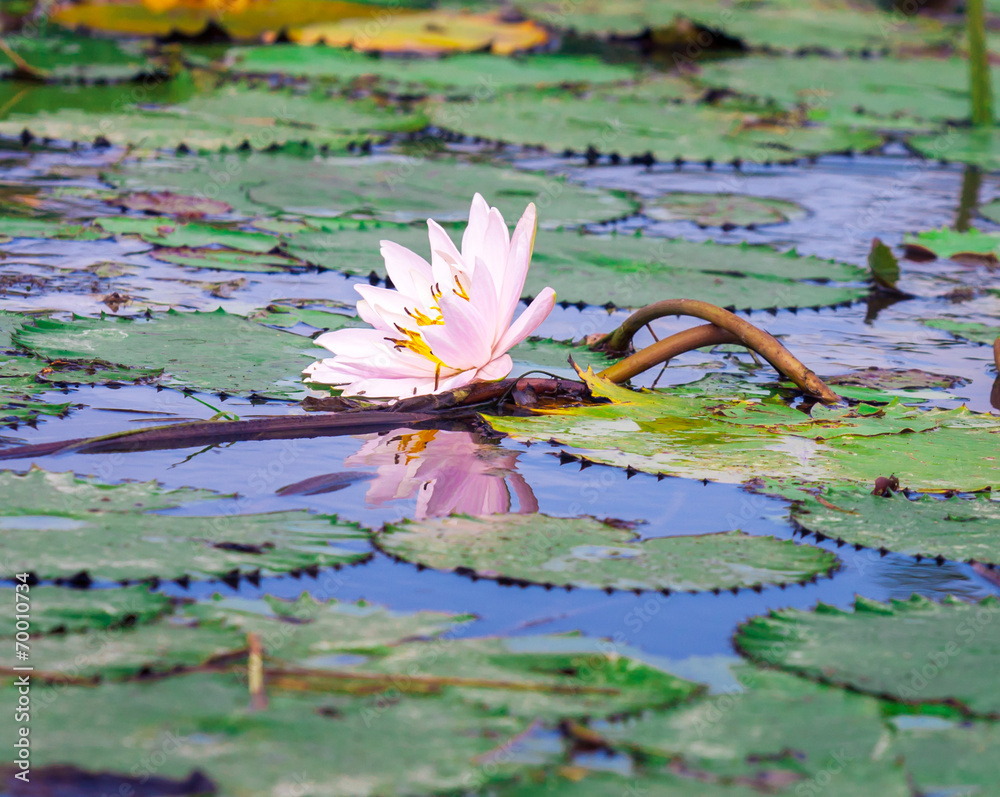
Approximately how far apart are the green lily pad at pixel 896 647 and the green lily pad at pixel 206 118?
4.30 metres

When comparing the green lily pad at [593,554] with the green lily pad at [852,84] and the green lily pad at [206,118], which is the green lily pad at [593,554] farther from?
the green lily pad at [852,84]

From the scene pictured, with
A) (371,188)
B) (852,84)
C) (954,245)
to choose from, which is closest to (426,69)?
(852,84)

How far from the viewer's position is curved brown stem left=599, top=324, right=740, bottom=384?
8.93ft

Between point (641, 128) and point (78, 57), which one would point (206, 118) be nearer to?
point (641, 128)

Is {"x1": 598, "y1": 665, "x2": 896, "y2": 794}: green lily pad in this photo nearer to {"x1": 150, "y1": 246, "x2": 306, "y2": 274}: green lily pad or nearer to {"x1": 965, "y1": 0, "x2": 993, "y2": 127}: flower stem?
{"x1": 150, "y1": 246, "x2": 306, "y2": 274}: green lily pad

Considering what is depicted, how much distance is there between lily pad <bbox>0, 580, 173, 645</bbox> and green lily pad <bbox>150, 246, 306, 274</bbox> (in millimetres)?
2170

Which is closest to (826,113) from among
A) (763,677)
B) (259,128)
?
(259,128)

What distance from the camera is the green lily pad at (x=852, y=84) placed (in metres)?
7.39

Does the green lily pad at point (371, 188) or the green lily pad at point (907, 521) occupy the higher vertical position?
the green lily pad at point (371, 188)

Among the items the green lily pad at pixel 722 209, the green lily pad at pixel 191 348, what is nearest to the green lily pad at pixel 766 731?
the green lily pad at pixel 191 348

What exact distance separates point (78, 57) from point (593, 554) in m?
7.33

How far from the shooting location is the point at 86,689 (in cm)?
146

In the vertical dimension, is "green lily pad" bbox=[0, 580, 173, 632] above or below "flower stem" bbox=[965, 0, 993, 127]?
below

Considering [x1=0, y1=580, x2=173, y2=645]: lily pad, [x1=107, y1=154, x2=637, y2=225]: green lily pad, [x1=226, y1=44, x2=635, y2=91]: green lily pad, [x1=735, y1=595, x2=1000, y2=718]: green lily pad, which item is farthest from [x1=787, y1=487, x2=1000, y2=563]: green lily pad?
[x1=226, y1=44, x2=635, y2=91]: green lily pad
